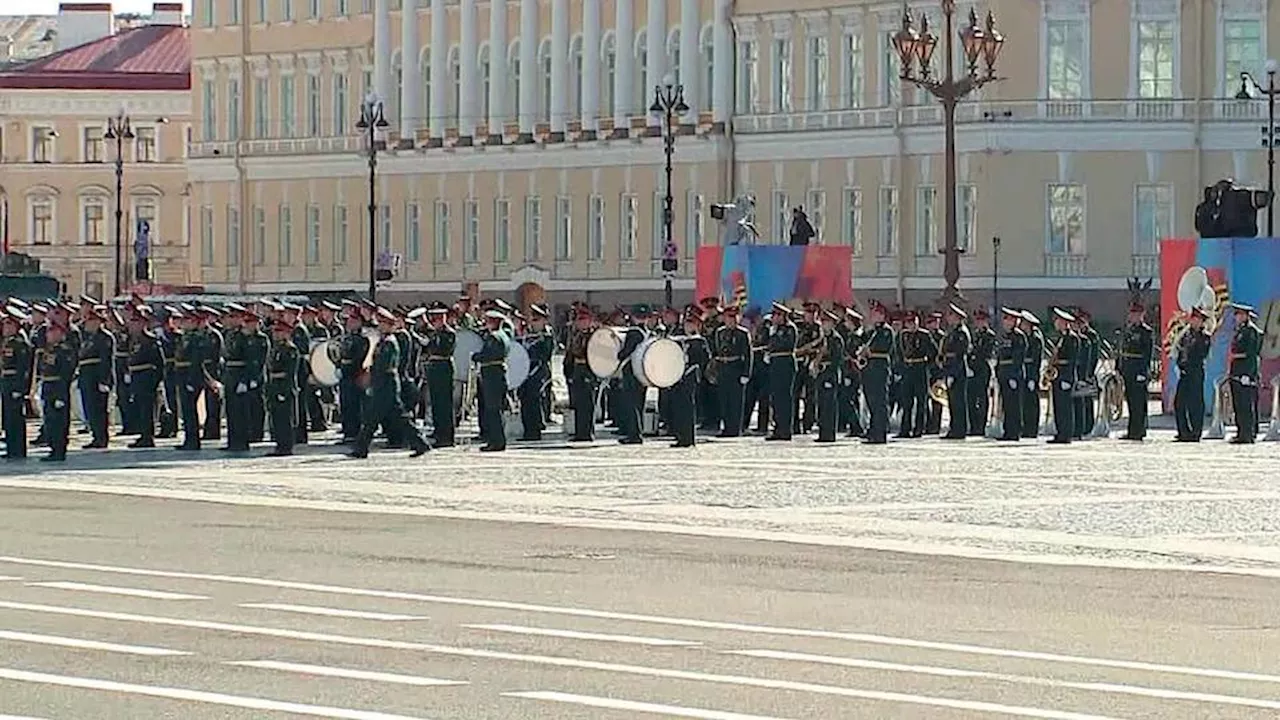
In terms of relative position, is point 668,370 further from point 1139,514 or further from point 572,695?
point 572,695

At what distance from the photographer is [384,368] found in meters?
35.3

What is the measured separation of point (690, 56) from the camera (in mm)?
91188

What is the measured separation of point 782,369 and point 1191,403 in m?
4.46

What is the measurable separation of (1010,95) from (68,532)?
59036mm

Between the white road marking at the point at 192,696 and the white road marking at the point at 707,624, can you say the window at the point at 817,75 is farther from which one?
the white road marking at the point at 192,696

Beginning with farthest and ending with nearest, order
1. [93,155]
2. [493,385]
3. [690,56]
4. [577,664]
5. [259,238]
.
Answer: [93,155] → [259,238] → [690,56] → [493,385] → [577,664]

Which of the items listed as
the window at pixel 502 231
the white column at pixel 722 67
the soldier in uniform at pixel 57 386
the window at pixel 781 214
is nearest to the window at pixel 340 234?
the window at pixel 502 231

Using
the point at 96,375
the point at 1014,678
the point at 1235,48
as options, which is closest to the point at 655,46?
the point at 1235,48

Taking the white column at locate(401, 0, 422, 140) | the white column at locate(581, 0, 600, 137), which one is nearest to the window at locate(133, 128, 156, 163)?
the white column at locate(401, 0, 422, 140)

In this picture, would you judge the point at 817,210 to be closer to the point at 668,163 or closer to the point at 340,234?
the point at 668,163

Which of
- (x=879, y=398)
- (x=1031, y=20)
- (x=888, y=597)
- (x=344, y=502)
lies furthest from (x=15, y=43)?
(x=888, y=597)

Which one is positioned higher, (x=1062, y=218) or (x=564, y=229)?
(x=1062, y=218)

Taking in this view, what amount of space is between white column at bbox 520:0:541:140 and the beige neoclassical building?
0.26 feet

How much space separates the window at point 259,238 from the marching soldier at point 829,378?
66.8 m
